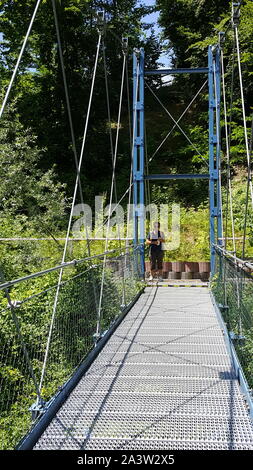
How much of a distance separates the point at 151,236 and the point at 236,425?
530 centimetres

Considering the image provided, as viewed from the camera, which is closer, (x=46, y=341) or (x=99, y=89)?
(x=46, y=341)

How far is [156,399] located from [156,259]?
5.09m

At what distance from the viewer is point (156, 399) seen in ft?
8.30

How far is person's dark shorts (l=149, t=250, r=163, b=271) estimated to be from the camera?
24.5ft

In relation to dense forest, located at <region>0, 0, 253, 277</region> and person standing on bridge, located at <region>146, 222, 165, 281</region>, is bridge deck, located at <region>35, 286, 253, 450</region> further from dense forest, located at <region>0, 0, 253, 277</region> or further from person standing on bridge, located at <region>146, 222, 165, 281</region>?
dense forest, located at <region>0, 0, 253, 277</region>

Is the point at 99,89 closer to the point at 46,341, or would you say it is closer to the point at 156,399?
the point at 46,341

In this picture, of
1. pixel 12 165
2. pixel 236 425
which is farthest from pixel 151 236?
pixel 236 425

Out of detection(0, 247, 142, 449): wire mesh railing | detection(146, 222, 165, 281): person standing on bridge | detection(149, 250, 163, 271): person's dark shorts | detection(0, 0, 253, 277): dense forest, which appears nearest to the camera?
detection(0, 247, 142, 449): wire mesh railing

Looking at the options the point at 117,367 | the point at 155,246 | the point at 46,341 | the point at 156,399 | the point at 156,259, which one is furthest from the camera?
the point at 156,259

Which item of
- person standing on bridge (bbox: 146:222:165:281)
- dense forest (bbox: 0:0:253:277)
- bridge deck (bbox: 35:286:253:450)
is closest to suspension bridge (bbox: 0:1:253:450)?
bridge deck (bbox: 35:286:253:450)

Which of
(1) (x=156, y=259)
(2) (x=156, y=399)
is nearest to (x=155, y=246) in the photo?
(1) (x=156, y=259)

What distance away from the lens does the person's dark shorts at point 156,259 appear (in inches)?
294

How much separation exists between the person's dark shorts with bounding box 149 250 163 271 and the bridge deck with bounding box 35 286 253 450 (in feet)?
10.6

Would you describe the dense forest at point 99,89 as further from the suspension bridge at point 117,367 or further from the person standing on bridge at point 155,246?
the suspension bridge at point 117,367
